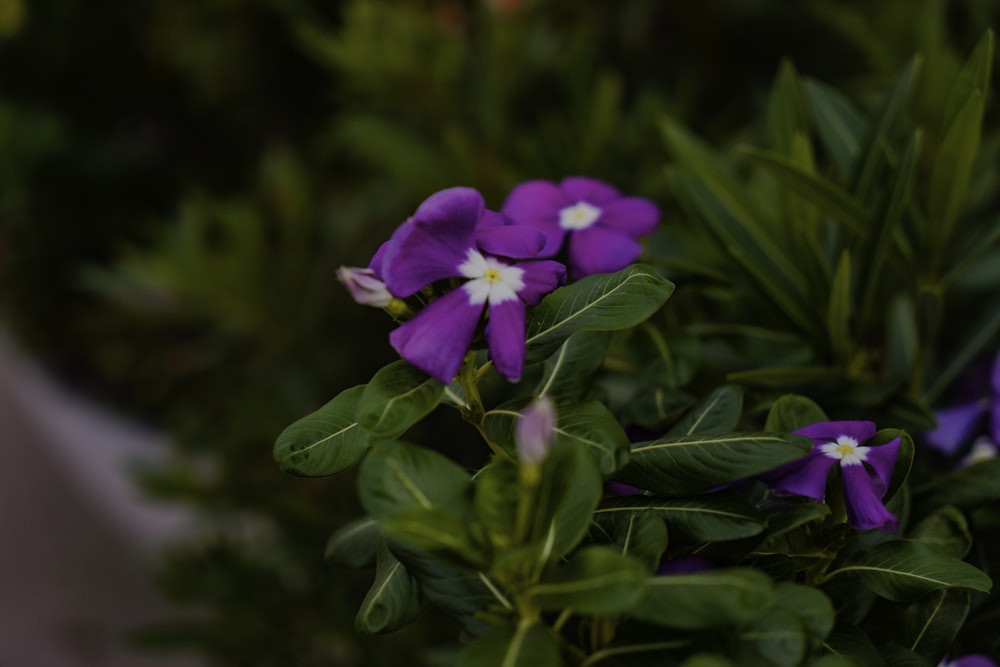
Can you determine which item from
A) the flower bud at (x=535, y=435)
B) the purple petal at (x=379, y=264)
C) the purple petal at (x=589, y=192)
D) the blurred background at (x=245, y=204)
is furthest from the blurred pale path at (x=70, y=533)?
the flower bud at (x=535, y=435)

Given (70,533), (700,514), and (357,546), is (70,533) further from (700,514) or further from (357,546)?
(700,514)

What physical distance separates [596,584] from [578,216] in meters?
0.28

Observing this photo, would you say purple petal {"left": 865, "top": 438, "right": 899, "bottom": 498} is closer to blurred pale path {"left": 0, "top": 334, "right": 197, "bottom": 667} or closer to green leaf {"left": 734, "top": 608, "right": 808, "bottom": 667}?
green leaf {"left": 734, "top": 608, "right": 808, "bottom": 667}

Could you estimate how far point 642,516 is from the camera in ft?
1.23

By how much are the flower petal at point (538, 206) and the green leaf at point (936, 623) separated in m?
0.26

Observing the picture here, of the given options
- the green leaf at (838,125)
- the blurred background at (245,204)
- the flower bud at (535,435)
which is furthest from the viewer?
the blurred background at (245,204)

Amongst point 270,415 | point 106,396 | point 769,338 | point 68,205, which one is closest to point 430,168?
point 270,415

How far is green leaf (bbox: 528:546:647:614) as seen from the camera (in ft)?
0.99

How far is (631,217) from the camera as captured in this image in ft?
1.78

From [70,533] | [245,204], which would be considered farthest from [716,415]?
[70,533]

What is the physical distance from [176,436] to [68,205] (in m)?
0.47

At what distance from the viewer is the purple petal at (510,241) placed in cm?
38

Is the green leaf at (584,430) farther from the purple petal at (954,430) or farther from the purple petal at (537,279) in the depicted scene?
the purple petal at (954,430)

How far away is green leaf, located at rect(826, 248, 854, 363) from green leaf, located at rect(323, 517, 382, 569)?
11.5 inches
